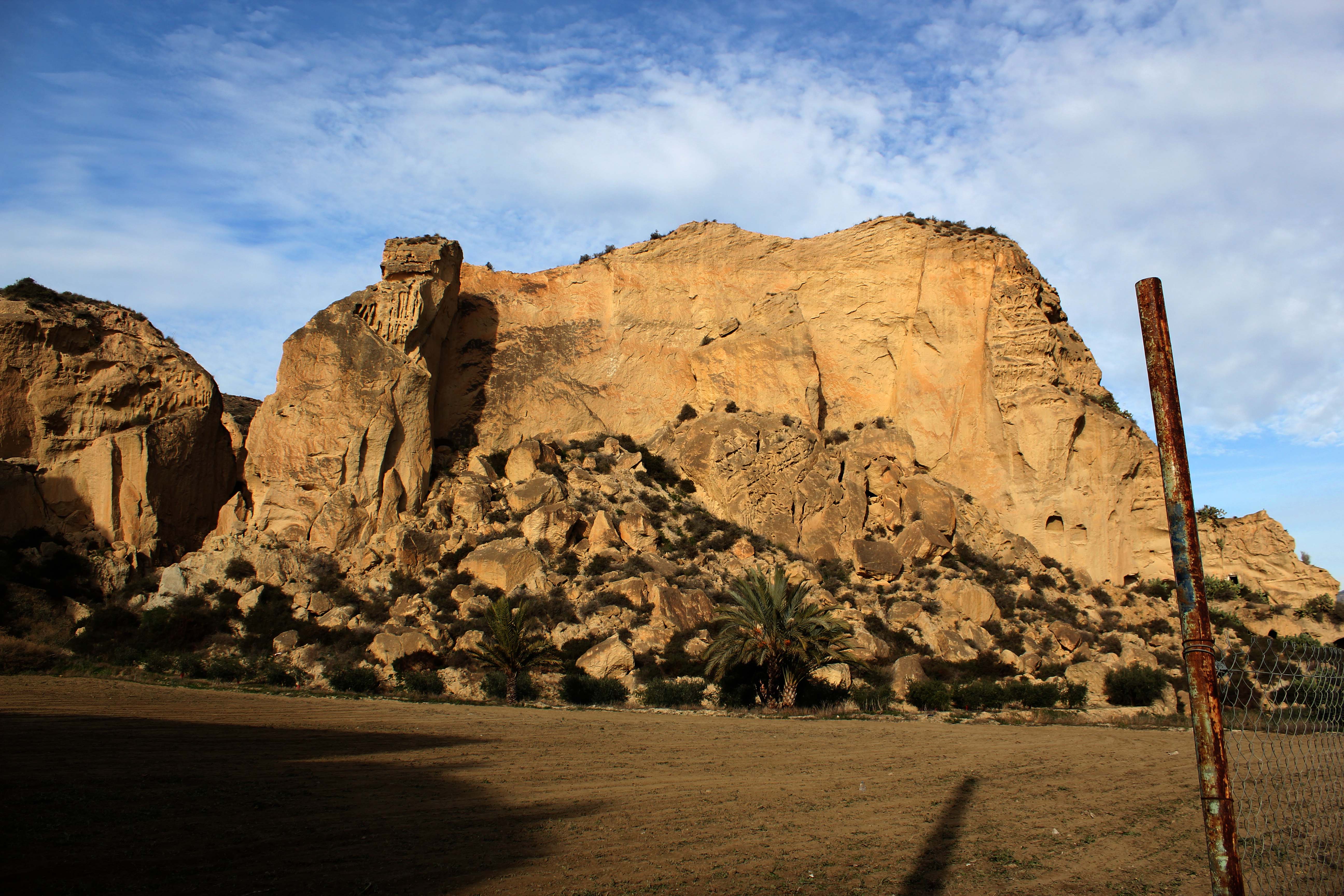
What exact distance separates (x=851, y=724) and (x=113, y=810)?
15.2 m

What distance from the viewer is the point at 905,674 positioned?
79.3ft

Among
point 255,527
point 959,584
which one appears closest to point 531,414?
point 255,527

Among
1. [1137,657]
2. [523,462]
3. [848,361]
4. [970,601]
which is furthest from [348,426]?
[1137,657]

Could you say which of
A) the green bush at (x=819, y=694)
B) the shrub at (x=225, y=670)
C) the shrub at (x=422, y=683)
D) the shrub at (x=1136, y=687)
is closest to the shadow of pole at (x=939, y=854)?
the green bush at (x=819, y=694)

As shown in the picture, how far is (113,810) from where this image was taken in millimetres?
7320

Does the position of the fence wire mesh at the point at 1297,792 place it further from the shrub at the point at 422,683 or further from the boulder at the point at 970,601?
the shrub at the point at 422,683

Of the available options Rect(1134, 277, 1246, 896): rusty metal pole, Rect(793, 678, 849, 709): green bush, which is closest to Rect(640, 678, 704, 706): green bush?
Rect(793, 678, 849, 709): green bush

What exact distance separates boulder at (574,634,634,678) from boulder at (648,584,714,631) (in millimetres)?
2268

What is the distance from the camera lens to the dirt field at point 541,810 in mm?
6348

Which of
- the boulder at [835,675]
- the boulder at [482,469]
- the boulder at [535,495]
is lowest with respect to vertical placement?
the boulder at [835,675]

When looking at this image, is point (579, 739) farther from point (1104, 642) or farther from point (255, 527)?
point (1104, 642)

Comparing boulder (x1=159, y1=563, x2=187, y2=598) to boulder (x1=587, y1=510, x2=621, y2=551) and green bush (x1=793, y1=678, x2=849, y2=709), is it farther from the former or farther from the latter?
green bush (x1=793, y1=678, x2=849, y2=709)

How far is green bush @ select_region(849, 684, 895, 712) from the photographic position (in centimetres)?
2225

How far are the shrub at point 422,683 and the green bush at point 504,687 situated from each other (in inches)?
49.0
